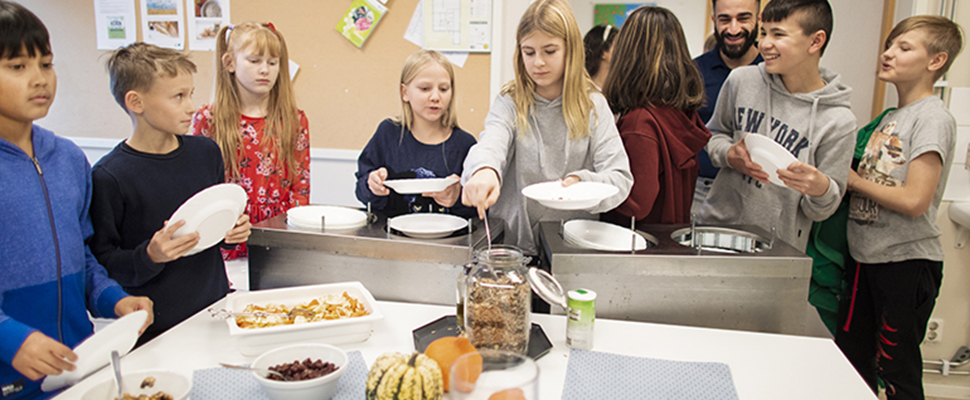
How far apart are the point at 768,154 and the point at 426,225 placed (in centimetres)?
90

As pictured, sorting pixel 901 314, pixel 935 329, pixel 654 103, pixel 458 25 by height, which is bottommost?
pixel 935 329

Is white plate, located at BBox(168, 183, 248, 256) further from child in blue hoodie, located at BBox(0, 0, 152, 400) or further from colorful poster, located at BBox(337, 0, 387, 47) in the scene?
colorful poster, located at BBox(337, 0, 387, 47)

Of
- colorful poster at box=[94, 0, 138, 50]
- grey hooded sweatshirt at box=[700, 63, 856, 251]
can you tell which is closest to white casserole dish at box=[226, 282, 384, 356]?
grey hooded sweatshirt at box=[700, 63, 856, 251]

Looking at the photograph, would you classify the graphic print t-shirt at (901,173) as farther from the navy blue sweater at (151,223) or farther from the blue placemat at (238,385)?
the navy blue sweater at (151,223)

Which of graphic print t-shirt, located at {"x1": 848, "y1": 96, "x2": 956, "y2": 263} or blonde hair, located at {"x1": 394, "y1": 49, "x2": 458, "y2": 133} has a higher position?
blonde hair, located at {"x1": 394, "y1": 49, "x2": 458, "y2": 133}

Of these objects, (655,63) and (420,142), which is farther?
(420,142)

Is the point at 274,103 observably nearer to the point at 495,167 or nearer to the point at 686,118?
the point at 495,167

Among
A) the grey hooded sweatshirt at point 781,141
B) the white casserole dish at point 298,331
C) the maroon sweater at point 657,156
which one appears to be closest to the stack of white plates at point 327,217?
the white casserole dish at point 298,331

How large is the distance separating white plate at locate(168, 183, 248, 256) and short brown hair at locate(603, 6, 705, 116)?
3.51ft

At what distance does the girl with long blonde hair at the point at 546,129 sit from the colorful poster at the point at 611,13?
2.26m

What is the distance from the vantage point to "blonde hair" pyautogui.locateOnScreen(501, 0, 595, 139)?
1.42 meters

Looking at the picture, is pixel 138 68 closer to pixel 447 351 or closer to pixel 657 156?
pixel 447 351

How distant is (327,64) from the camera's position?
9.13 feet

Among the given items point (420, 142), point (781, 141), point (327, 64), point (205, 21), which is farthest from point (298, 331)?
point (205, 21)
